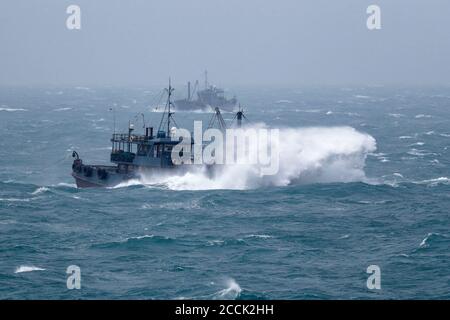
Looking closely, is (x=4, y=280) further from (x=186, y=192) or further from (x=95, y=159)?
(x=95, y=159)

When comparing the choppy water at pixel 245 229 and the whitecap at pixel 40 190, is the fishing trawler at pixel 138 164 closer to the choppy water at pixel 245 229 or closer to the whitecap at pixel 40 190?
the choppy water at pixel 245 229

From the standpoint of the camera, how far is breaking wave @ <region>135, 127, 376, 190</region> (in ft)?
232

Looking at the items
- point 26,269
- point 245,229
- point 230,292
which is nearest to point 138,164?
point 245,229

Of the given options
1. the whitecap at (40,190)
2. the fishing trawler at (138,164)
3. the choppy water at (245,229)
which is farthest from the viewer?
the fishing trawler at (138,164)

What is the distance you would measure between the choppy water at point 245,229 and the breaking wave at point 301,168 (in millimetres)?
121

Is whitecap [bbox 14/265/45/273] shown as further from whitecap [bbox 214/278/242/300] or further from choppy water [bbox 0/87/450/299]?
whitecap [bbox 214/278/242/300]

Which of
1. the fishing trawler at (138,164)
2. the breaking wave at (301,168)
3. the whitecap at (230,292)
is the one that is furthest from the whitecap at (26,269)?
the fishing trawler at (138,164)

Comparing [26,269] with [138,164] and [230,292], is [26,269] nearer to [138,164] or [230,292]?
[230,292]

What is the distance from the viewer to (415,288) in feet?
132

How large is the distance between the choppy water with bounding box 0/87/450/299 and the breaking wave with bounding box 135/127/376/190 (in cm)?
12

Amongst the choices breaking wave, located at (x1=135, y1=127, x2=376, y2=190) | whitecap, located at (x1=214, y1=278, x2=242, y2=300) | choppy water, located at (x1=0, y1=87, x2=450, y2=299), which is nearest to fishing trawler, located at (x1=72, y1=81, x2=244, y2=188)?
breaking wave, located at (x1=135, y1=127, x2=376, y2=190)

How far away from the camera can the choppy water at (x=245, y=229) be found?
40.7 meters

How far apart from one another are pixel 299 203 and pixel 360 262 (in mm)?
18253

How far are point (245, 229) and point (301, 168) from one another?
23.0 m
